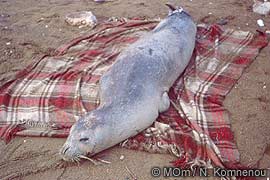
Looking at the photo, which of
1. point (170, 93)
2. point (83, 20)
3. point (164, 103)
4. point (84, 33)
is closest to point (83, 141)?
point (164, 103)

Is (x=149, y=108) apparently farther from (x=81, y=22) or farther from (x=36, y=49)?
(x=81, y=22)

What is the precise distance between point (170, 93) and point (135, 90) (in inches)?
23.4

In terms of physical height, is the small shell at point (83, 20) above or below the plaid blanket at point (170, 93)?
above

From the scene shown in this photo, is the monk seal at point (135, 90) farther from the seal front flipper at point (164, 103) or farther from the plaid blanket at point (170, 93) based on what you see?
the plaid blanket at point (170, 93)

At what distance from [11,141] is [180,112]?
4.98 ft

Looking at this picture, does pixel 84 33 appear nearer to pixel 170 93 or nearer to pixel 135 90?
pixel 170 93

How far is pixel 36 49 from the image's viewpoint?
5062 millimetres

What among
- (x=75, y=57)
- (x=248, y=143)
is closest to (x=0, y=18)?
(x=75, y=57)

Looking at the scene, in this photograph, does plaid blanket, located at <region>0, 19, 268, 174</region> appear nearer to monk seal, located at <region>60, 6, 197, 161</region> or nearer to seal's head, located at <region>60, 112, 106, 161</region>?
monk seal, located at <region>60, 6, 197, 161</region>

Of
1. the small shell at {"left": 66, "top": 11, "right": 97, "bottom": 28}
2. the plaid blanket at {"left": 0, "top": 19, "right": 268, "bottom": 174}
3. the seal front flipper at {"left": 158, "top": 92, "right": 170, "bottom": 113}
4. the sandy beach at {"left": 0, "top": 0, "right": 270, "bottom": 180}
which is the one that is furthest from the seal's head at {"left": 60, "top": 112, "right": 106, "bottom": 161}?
the small shell at {"left": 66, "top": 11, "right": 97, "bottom": 28}

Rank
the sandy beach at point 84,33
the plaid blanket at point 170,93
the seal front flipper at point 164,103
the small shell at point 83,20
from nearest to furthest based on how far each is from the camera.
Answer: the sandy beach at point 84,33
the plaid blanket at point 170,93
the seal front flipper at point 164,103
the small shell at point 83,20

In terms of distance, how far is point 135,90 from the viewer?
370 cm

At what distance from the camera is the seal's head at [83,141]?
325cm

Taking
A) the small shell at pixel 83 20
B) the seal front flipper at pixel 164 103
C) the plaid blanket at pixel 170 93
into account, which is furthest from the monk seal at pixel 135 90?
the small shell at pixel 83 20
